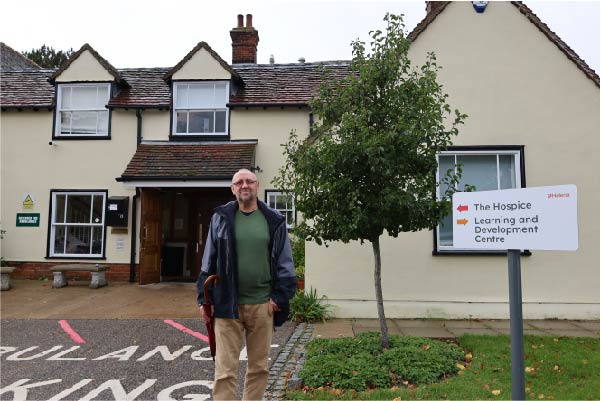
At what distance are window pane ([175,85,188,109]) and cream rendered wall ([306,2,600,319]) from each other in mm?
6354

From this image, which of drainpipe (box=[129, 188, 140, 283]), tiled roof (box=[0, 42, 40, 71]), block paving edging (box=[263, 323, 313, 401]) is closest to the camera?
block paving edging (box=[263, 323, 313, 401])

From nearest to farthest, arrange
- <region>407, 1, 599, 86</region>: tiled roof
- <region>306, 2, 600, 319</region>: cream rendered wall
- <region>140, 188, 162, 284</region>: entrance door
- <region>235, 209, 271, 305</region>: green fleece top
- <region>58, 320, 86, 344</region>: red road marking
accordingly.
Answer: <region>235, 209, 271, 305</region>: green fleece top → <region>58, 320, 86, 344</region>: red road marking → <region>306, 2, 600, 319</region>: cream rendered wall → <region>407, 1, 599, 86</region>: tiled roof → <region>140, 188, 162, 284</region>: entrance door

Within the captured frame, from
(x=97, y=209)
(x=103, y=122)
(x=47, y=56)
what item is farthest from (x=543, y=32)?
(x=47, y=56)

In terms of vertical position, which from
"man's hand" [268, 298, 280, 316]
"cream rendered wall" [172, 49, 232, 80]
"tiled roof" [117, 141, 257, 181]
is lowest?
"man's hand" [268, 298, 280, 316]

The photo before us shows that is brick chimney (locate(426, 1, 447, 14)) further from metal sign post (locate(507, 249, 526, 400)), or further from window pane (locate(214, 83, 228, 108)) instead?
metal sign post (locate(507, 249, 526, 400))

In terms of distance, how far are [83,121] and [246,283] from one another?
10926 millimetres

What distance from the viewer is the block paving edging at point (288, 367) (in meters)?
4.50

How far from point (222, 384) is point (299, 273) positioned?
541 cm

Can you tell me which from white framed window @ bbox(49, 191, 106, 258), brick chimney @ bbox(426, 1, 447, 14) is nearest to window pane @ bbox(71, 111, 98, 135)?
white framed window @ bbox(49, 191, 106, 258)

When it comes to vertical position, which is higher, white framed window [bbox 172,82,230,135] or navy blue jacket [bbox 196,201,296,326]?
white framed window [bbox 172,82,230,135]

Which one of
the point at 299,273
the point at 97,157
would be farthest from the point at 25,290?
the point at 299,273

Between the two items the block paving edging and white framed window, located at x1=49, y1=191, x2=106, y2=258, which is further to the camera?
white framed window, located at x1=49, y1=191, x2=106, y2=258

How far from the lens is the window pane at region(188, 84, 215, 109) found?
12297 mm

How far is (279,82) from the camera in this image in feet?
42.1
